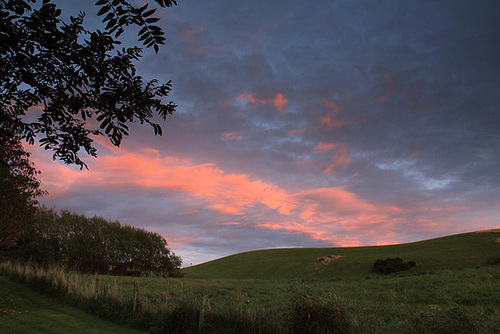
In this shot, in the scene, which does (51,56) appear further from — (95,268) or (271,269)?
(271,269)

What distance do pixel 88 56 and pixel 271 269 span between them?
190ft

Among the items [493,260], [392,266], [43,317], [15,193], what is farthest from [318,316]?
[493,260]

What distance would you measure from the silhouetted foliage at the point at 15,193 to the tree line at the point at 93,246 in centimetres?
2047

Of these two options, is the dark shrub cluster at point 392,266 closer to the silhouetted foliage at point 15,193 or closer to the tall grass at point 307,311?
the tall grass at point 307,311

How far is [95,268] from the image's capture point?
154 ft

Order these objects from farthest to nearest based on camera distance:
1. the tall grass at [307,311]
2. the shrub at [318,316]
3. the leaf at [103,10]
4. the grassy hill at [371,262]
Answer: the grassy hill at [371,262] < the shrub at [318,316] < the tall grass at [307,311] < the leaf at [103,10]

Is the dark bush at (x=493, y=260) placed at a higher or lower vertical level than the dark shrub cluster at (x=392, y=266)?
higher

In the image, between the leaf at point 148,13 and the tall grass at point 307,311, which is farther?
the tall grass at point 307,311

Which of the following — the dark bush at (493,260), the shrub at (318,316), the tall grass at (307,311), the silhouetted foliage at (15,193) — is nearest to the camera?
the tall grass at (307,311)

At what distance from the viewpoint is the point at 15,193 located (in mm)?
21562

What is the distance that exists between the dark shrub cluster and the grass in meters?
34.8

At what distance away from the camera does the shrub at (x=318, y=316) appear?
9.10m

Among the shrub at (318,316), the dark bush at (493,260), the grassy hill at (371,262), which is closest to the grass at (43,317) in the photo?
the shrub at (318,316)

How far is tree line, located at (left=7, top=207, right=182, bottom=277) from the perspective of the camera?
4181cm
